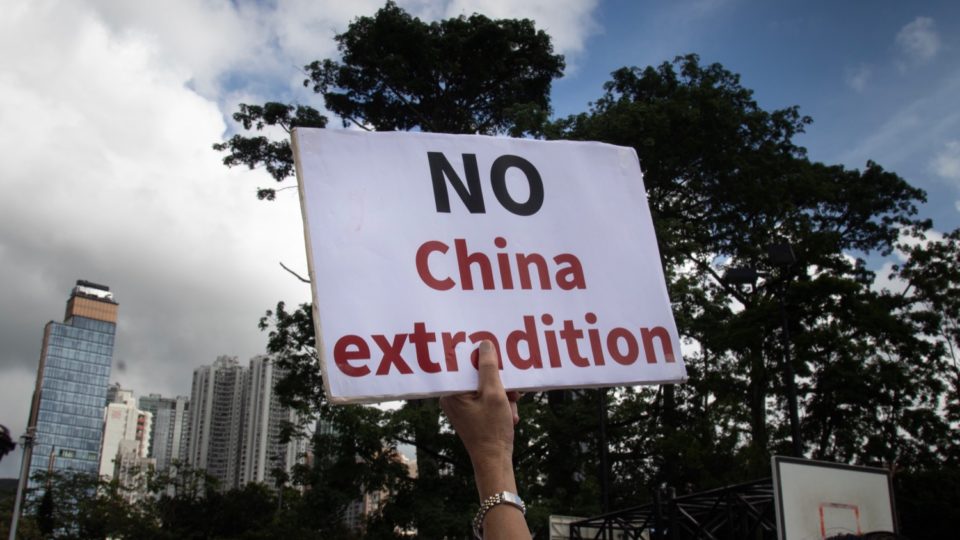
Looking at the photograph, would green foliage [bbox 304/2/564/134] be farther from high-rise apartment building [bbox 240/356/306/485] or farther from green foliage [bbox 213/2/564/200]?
high-rise apartment building [bbox 240/356/306/485]

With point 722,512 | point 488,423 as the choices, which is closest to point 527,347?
point 488,423

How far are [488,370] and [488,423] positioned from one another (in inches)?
7.9

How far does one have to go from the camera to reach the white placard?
2336mm

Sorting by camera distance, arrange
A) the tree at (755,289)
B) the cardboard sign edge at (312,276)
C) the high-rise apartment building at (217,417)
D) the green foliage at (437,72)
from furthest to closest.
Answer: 1. the high-rise apartment building at (217,417)
2. the green foliage at (437,72)
3. the tree at (755,289)
4. the cardboard sign edge at (312,276)

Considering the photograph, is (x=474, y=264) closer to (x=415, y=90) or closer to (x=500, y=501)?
(x=500, y=501)

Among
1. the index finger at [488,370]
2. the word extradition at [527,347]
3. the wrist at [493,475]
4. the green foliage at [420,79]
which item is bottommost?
the wrist at [493,475]

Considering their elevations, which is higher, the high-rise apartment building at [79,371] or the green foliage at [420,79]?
the high-rise apartment building at [79,371]

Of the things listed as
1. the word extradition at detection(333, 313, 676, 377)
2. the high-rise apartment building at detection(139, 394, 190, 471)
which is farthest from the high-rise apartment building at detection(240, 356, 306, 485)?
the word extradition at detection(333, 313, 676, 377)

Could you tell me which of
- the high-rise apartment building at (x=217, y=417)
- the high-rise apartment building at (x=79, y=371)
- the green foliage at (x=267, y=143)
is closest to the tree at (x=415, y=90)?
the green foliage at (x=267, y=143)

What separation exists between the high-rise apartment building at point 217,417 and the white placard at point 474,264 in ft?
249

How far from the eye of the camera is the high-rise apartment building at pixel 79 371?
559ft

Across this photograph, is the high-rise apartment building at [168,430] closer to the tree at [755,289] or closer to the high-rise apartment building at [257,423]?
the high-rise apartment building at [257,423]

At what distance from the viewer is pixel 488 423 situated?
6.86 ft

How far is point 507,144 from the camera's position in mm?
2740
